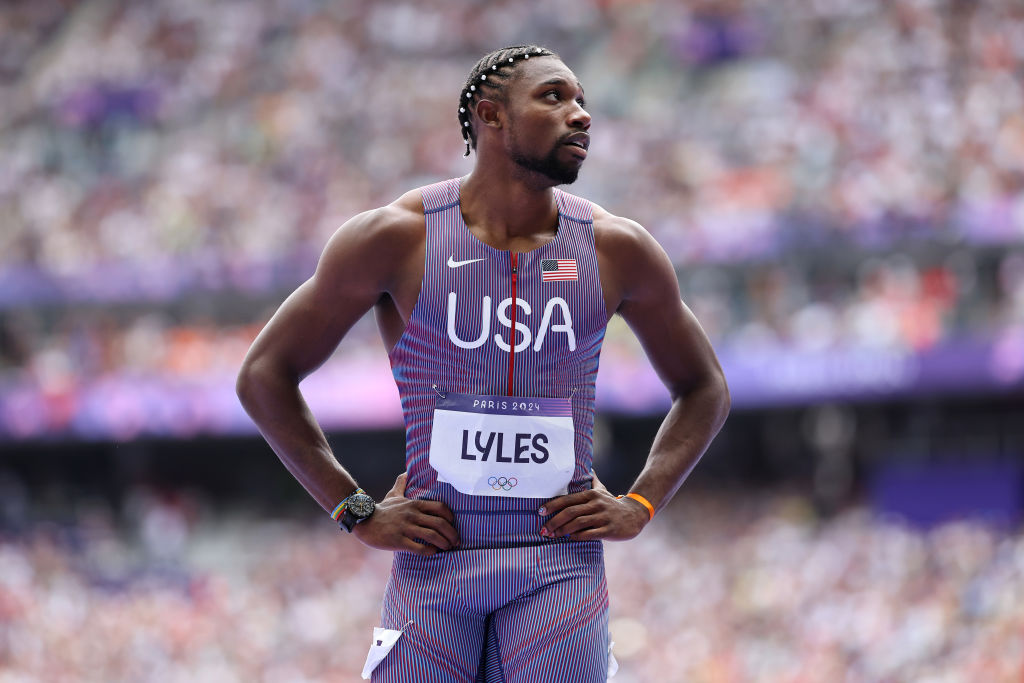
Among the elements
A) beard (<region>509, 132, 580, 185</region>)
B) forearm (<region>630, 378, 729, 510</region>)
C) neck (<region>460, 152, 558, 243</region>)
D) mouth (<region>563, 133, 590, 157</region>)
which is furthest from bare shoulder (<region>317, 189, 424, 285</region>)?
forearm (<region>630, 378, 729, 510</region>)

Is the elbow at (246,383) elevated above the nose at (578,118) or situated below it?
below

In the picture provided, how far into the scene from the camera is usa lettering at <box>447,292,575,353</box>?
2963mm

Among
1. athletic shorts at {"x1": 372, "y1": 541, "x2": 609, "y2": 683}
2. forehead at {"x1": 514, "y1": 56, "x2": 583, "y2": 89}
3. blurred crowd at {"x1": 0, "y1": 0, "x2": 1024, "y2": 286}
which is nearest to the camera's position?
athletic shorts at {"x1": 372, "y1": 541, "x2": 609, "y2": 683}

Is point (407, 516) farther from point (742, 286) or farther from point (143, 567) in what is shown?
point (143, 567)

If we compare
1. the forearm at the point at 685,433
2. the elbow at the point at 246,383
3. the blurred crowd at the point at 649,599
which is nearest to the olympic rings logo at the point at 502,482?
the forearm at the point at 685,433

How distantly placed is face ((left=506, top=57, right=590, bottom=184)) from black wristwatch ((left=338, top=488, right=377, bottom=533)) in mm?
853

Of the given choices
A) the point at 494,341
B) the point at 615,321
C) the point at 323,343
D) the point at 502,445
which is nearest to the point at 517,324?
the point at 494,341

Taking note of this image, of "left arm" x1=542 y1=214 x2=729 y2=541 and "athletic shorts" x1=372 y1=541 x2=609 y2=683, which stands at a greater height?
"left arm" x1=542 y1=214 x2=729 y2=541

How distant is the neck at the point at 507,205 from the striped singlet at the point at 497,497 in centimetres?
6

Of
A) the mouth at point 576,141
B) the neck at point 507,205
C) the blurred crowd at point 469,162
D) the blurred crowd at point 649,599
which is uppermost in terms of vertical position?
the blurred crowd at point 469,162

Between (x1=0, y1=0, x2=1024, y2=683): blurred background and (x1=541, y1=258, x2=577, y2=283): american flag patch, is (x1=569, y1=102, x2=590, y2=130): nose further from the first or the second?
(x1=0, y1=0, x2=1024, y2=683): blurred background

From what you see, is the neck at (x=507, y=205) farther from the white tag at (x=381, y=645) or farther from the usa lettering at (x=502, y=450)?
the white tag at (x=381, y=645)

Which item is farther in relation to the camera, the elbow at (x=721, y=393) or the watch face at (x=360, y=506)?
the elbow at (x=721, y=393)

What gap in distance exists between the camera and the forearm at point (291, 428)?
308cm
